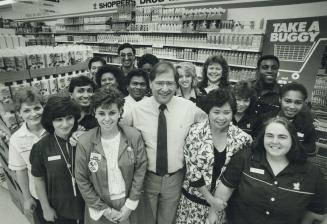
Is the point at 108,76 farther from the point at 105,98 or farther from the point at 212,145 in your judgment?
the point at 212,145

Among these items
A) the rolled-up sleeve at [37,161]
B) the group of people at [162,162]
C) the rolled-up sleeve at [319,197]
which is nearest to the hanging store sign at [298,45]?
the group of people at [162,162]

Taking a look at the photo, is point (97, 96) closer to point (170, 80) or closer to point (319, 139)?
point (170, 80)

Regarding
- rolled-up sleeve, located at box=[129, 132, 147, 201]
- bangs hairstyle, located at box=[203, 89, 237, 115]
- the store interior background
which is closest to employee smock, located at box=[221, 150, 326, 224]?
bangs hairstyle, located at box=[203, 89, 237, 115]

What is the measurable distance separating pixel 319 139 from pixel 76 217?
3.63m

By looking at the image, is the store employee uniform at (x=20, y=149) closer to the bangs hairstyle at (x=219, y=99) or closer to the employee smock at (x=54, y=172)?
the employee smock at (x=54, y=172)

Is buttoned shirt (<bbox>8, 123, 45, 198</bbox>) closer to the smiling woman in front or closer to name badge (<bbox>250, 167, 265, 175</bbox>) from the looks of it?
the smiling woman in front

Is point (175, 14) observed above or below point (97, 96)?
above

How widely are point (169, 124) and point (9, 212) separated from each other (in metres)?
2.62

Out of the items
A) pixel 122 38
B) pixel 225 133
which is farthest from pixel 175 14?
pixel 225 133

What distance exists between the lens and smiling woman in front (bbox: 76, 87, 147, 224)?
68.4 inches

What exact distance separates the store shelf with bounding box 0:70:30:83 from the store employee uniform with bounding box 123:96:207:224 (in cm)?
165

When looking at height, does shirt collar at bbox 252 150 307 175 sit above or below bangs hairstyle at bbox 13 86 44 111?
below

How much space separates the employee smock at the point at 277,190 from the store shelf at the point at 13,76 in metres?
2.66

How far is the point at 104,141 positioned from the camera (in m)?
1.79
